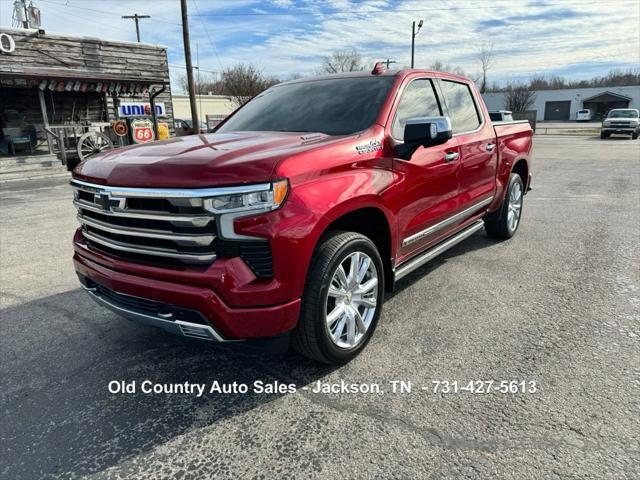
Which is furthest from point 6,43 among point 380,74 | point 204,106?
point 204,106

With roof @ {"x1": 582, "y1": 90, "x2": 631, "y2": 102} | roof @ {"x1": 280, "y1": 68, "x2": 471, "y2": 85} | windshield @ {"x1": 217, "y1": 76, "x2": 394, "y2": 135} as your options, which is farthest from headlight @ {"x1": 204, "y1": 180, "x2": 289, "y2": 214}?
roof @ {"x1": 582, "y1": 90, "x2": 631, "y2": 102}

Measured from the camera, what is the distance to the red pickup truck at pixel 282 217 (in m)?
2.37

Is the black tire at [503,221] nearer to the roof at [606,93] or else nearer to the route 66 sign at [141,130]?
the route 66 sign at [141,130]

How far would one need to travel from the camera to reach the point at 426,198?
3639 mm

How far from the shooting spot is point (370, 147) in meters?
3.06

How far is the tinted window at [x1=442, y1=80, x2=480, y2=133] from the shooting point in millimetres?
4367

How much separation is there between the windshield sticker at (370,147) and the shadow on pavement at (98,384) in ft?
4.65

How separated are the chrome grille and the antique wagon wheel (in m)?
14.9

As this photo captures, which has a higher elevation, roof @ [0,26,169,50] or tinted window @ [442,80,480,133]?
roof @ [0,26,169,50]

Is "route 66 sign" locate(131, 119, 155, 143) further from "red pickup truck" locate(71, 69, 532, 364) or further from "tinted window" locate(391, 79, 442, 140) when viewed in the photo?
"tinted window" locate(391, 79, 442, 140)

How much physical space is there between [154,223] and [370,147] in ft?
4.71

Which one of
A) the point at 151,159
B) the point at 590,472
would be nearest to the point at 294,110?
the point at 151,159

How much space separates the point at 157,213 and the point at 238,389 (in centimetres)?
117

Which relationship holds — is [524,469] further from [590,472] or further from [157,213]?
[157,213]
